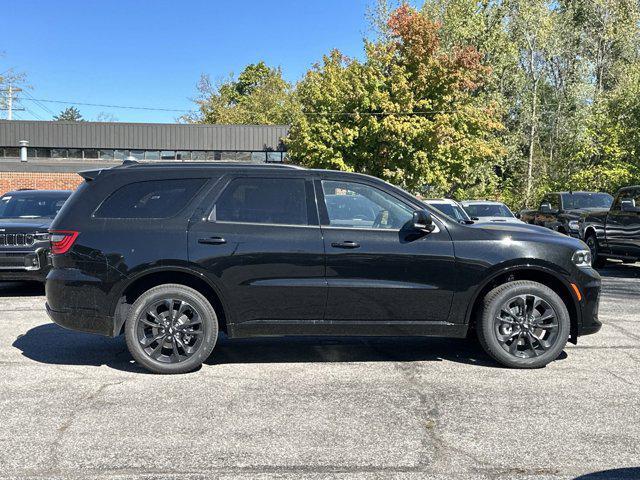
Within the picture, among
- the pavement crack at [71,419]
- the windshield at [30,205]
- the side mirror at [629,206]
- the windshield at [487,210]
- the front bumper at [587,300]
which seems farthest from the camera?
the windshield at [487,210]

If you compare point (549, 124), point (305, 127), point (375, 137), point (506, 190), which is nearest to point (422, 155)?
point (375, 137)

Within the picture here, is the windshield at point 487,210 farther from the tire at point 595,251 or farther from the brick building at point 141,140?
the brick building at point 141,140

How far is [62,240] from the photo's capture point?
19.2 ft

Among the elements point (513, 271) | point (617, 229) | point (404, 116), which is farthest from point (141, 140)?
point (513, 271)

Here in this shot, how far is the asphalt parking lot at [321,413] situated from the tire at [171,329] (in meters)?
0.18

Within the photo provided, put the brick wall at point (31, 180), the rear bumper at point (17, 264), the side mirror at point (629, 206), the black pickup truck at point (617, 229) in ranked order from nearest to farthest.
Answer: the rear bumper at point (17, 264)
the side mirror at point (629, 206)
the black pickup truck at point (617, 229)
the brick wall at point (31, 180)

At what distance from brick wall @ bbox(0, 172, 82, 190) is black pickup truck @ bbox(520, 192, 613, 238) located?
23.8m

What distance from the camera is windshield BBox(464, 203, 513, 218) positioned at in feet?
61.0

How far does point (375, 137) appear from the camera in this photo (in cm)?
2969

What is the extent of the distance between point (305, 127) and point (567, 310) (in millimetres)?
26098

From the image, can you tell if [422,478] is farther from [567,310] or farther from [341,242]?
[567,310]

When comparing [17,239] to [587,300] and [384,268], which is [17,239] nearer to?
[384,268]

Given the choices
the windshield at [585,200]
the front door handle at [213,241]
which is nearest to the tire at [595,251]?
the windshield at [585,200]

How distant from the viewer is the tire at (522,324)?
19.4ft
